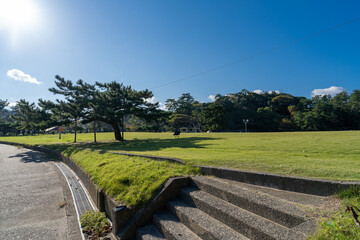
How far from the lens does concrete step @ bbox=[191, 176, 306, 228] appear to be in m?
2.29

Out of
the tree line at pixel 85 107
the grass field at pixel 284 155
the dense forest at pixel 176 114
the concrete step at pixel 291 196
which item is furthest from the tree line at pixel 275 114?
the concrete step at pixel 291 196

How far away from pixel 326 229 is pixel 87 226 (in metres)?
3.85

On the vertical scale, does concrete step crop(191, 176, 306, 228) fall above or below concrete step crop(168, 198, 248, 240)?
above

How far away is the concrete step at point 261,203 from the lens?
2.29 meters

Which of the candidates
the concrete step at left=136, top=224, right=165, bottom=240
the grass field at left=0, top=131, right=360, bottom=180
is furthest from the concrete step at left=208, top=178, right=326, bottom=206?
the concrete step at left=136, top=224, right=165, bottom=240

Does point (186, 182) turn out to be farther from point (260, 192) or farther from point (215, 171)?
point (260, 192)

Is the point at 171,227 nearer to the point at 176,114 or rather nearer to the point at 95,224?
the point at 95,224

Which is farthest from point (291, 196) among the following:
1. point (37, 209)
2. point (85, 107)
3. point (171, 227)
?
point (85, 107)

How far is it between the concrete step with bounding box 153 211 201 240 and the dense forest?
44.8 feet

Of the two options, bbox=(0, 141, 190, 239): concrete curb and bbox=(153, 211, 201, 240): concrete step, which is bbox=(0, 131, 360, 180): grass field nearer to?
bbox=(0, 141, 190, 239): concrete curb

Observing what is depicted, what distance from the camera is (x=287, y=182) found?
3.20 meters

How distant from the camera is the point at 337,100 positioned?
4809cm

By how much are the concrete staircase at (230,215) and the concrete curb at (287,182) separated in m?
0.11

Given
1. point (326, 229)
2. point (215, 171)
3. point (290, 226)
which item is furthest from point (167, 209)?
point (326, 229)
